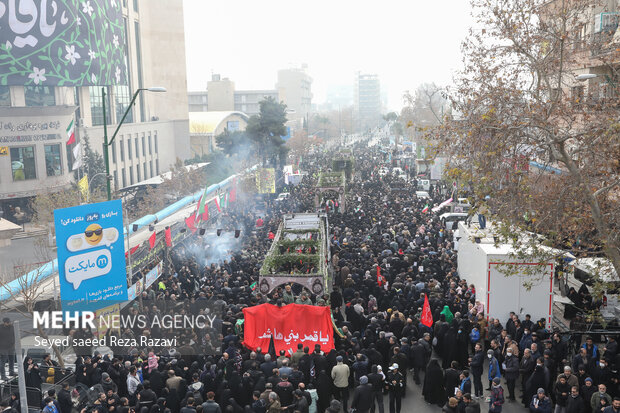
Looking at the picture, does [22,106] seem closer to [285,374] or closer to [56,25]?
[56,25]

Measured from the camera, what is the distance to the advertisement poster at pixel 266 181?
3638 centimetres

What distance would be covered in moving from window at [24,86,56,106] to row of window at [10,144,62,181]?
3437 millimetres

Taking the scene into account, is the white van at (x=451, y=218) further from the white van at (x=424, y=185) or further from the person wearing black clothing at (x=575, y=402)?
the person wearing black clothing at (x=575, y=402)

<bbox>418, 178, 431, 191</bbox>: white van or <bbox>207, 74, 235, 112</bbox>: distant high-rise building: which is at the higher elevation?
<bbox>207, 74, 235, 112</bbox>: distant high-rise building

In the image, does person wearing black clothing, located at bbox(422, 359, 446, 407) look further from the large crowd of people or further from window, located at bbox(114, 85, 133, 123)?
window, located at bbox(114, 85, 133, 123)

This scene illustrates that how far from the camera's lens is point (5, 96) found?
38.5 meters

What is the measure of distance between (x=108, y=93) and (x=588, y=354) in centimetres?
5091

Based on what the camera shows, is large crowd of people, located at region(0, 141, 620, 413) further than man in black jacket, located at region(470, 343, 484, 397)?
No

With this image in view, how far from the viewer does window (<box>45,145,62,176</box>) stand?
4006cm

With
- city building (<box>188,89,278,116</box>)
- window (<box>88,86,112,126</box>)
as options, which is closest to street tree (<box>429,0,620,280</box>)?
window (<box>88,86,112,126</box>)

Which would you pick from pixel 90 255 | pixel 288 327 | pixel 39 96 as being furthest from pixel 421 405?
pixel 39 96

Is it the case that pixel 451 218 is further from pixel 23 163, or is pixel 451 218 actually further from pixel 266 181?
pixel 23 163

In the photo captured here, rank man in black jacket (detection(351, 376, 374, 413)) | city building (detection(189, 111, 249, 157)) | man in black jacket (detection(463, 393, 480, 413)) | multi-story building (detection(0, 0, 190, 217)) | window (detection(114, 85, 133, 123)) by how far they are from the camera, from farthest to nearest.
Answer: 1. city building (detection(189, 111, 249, 157))
2. window (detection(114, 85, 133, 123))
3. multi-story building (detection(0, 0, 190, 217))
4. man in black jacket (detection(351, 376, 374, 413))
5. man in black jacket (detection(463, 393, 480, 413))

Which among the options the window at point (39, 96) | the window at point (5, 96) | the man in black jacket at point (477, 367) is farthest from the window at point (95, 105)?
the man in black jacket at point (477, 367)
